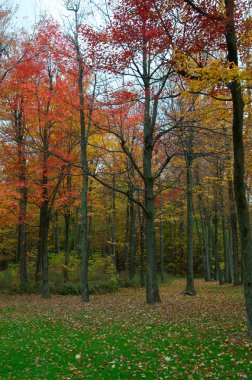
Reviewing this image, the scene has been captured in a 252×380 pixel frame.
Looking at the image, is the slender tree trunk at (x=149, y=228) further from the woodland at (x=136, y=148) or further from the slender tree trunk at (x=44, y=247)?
the slender tree trunk at (x=44, y=247)

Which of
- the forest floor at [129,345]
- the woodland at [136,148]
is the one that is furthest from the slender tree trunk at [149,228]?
the forest floor at [129,345]

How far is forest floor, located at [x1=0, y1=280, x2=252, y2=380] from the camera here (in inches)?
225

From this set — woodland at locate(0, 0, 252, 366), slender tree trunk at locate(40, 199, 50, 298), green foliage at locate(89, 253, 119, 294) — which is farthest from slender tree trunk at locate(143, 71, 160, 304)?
green foliage at locate(89, 253, 119, 294)

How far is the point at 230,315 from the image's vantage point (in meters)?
9.75

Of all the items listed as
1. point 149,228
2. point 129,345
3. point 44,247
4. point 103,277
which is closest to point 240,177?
point 129,345

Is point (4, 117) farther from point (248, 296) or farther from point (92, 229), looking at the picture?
point (92, 229)

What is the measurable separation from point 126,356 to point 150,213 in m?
7.08

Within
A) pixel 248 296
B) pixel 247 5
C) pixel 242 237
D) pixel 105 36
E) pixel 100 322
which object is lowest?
pixel 100 322

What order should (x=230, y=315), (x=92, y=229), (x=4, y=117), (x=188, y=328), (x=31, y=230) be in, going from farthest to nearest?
(x=92, y=229)
(x=31, y=230)
(x=4, y=117)
(x=230, y=315)
(x=188, y=328)

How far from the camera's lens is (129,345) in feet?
23.5

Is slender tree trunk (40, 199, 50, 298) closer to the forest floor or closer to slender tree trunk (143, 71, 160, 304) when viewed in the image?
the forest floor

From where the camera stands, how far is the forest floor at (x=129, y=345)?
5.70m

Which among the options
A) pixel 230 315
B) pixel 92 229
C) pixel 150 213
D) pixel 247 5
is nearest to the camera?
pixel 247 5

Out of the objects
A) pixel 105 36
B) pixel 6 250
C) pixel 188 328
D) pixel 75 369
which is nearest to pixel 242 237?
pixel 188 328
